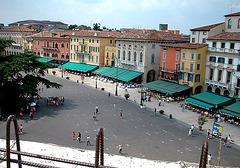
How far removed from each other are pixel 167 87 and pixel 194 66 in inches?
252

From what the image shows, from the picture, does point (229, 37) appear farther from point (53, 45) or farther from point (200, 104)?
point (53, 45)

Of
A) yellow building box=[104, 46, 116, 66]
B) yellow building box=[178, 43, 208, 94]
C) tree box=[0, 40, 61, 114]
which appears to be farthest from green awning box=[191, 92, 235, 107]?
yellow building box=[104, 46, 116, 66]

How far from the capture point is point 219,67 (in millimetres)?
45906

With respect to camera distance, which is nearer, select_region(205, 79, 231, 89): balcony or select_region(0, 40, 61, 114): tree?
select_region(0, 40, 61, 114): tree

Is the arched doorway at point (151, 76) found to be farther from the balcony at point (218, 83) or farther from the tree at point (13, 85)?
the tree at point (13, 85)

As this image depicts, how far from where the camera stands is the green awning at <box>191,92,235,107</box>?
134ft

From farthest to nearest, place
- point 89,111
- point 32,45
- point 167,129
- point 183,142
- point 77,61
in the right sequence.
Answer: point 32,45 < point 77,61 < point 89,111 < point 167,129 < point 183,142

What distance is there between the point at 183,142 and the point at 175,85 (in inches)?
965

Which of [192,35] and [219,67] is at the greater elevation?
[192,35]

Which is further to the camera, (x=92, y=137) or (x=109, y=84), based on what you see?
(x=109, y=84)

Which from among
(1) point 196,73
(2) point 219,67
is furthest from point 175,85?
(2) point 219,67

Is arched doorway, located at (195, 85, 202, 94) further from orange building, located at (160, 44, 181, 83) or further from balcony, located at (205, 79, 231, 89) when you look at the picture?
orange building, located at (160, 44, 181, 83)

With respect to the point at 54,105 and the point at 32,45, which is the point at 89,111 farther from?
the point at 32,45

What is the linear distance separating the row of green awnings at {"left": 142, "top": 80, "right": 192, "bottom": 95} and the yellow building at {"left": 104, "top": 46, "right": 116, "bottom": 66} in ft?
67.0
